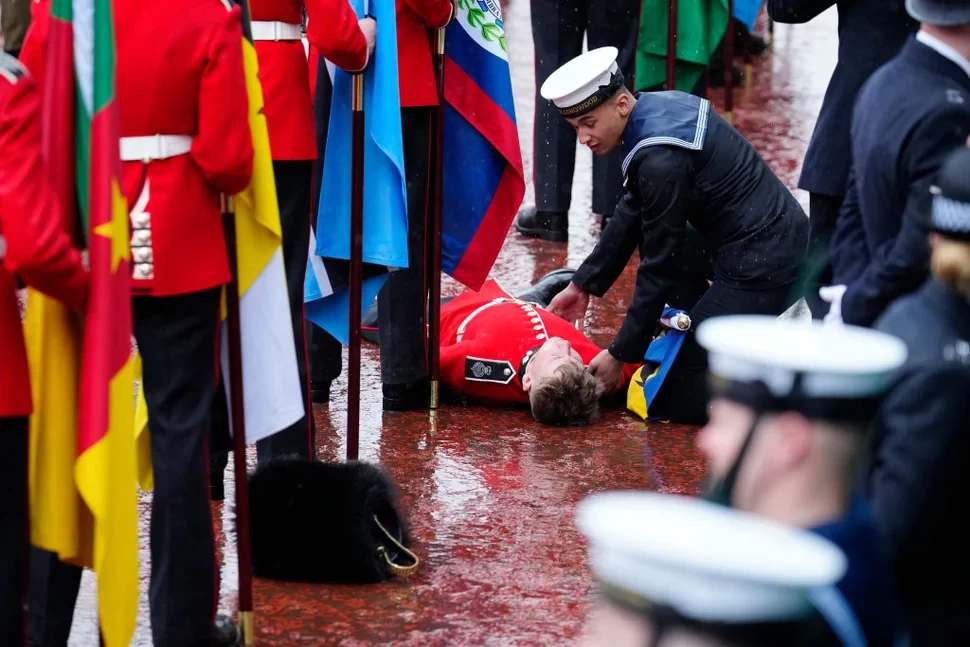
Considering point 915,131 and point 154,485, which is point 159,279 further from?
point 915,131

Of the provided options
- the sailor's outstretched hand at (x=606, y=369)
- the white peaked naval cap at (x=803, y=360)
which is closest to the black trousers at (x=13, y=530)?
the white peaked naval cap at (x=803, y=360)

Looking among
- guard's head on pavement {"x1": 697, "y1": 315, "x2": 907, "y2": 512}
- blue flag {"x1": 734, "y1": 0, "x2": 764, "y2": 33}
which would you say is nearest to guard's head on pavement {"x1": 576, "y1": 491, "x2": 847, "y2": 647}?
guard's head on pavement {"x1": 697, "y1": 315, "x2": 907, "y2": 512}

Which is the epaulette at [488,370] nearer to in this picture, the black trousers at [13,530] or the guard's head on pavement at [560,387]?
the guard's head on pavement at [560,387]

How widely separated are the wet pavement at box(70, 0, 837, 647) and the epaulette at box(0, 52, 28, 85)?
4.73 ft

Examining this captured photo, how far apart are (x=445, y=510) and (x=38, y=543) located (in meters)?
1.55

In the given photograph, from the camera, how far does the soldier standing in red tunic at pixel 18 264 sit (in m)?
3.02

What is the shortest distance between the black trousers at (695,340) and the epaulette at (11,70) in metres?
2.65

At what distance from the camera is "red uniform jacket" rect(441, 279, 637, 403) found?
5.53 m

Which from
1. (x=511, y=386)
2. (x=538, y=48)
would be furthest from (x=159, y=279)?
(x=538, y=48)

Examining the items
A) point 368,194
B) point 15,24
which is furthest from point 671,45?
point 15,24

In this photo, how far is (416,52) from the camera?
5195 mm

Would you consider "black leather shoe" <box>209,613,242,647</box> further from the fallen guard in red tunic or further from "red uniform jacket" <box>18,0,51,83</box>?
the fallen guard in red tunic

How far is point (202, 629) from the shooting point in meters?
3.58

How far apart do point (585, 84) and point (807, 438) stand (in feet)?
10.7
